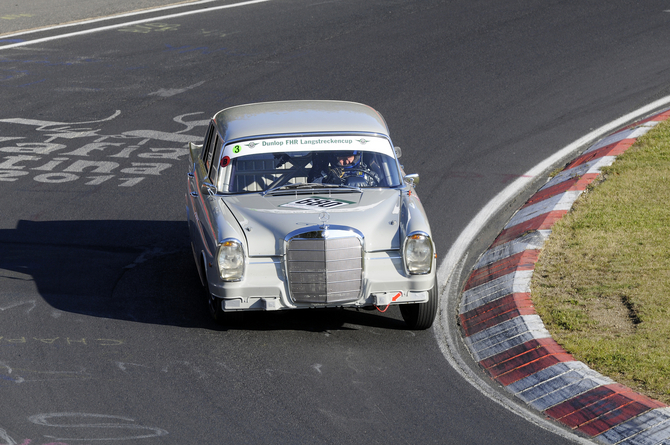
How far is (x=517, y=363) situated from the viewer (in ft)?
20.8

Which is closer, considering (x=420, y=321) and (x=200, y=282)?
(x=420, y=321)

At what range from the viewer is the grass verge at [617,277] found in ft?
20.2

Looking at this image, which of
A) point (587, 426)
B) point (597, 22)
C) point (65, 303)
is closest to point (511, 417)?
point (587, 426)

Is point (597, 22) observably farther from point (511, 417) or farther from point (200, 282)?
point (511, 417)

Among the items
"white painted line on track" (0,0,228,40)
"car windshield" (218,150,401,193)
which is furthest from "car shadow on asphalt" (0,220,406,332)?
"white painted line on track" (0,0,228,40)

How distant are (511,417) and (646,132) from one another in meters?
6.98

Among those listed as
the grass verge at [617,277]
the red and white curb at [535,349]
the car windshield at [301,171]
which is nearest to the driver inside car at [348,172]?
the car windshield at [301,171]

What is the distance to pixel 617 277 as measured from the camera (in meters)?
7.52

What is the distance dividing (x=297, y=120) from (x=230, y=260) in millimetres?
1915

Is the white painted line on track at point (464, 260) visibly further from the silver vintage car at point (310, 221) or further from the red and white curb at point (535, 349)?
the silver vintage car at point (310, 221)

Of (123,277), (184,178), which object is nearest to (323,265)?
(123,277)

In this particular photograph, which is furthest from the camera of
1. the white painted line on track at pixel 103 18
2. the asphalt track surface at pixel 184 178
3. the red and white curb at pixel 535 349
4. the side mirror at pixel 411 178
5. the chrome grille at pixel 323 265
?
the white painted line on track at pixel 103 18

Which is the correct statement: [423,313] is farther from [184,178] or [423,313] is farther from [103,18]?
[103,18]

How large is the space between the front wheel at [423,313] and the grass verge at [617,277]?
0.95 metres
